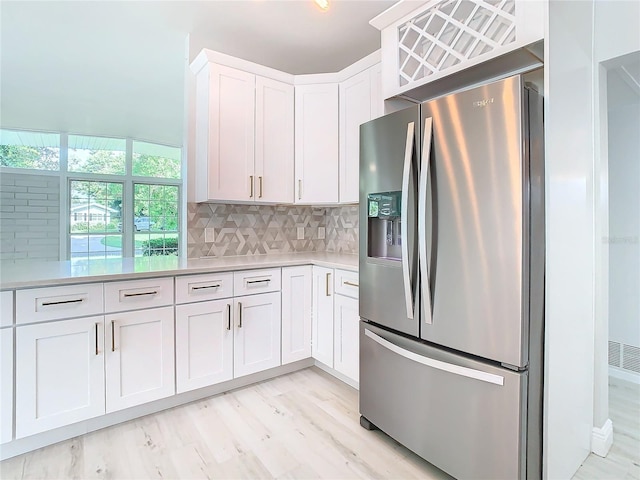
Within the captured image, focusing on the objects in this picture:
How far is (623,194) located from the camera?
270 cm

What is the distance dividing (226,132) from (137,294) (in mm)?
1333

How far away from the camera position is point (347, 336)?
7.87 ft

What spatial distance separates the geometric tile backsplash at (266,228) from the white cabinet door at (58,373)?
3.39 ft

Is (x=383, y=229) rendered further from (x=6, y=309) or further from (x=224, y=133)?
(x=6, y=309)

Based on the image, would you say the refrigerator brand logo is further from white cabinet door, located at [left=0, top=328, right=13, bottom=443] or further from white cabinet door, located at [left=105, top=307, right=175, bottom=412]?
white cabinet door, located at [left=0, top=328, right=13, bottom=443]

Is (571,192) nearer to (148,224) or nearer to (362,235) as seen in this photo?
(362,235)

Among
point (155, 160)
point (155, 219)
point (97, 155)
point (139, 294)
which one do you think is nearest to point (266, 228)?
point (139, 294)

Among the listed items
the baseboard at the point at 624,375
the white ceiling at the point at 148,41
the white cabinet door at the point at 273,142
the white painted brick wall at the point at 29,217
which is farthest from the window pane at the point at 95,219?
the baseboard at the point at 624,375

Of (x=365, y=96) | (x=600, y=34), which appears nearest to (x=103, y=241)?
(x=365, y=96)

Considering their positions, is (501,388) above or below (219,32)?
below

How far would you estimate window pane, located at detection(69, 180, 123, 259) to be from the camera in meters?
5.28

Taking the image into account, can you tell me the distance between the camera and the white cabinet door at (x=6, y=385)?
165 cm

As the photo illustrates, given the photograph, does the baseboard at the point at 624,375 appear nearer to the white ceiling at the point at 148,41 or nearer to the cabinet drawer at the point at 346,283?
the cabinet drawer at the point at 346,283

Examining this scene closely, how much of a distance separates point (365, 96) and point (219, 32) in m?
1.28
